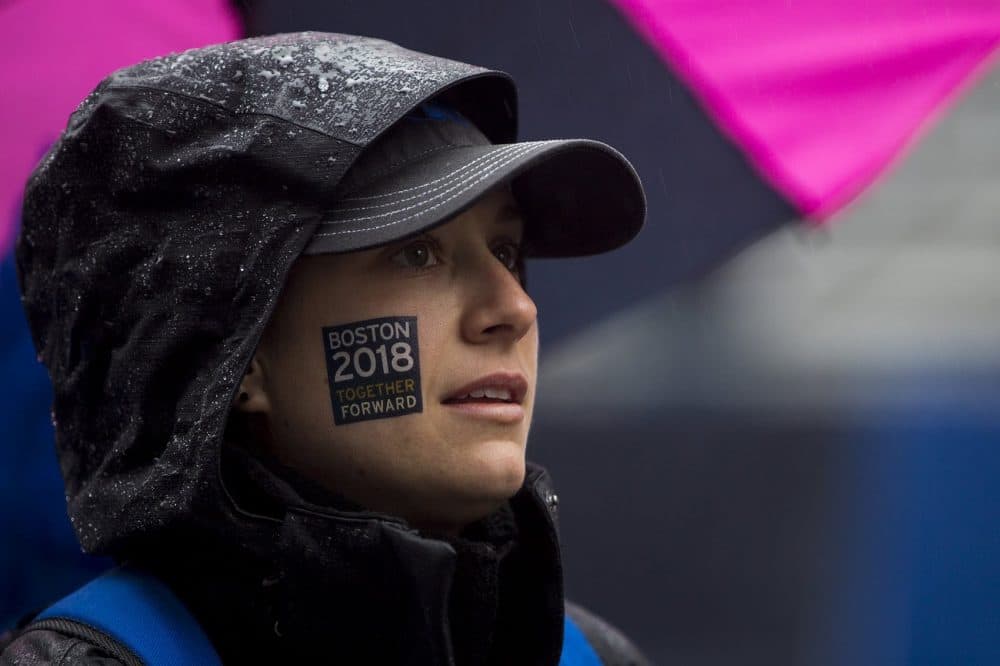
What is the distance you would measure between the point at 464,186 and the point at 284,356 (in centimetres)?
39

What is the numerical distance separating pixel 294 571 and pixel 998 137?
6.18 metres

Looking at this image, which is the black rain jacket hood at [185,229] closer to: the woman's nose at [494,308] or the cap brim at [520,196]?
the cap brim at [520,196]

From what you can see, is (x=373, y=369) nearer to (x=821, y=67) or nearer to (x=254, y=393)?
(x=254, y=393)

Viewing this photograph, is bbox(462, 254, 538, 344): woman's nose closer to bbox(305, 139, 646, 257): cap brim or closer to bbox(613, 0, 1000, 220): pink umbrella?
bbox(305, 139, 646, 257): cap brim

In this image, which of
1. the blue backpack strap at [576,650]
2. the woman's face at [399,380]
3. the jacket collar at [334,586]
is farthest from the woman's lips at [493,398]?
the blue backpack strap at [576,650]

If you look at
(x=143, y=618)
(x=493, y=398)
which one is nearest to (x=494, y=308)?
(x=493, y=398)

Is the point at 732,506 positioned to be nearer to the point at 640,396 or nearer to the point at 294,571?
the point at 640,396

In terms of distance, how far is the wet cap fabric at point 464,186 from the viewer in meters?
1.84

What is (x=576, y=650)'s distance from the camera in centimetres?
230

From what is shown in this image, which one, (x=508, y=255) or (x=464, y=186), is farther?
(x=508, y=255)

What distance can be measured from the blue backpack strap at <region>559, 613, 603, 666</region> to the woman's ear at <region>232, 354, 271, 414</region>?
70cm

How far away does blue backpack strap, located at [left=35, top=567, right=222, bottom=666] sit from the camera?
180 cm

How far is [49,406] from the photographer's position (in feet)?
8.21

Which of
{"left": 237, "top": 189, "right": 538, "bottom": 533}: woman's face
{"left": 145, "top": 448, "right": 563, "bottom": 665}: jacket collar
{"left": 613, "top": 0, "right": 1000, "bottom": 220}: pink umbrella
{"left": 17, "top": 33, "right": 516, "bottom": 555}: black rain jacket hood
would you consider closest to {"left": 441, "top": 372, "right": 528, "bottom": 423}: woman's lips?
{"left": 237, "top": 189, "right": 538, "bottom": 533}: woman's face
